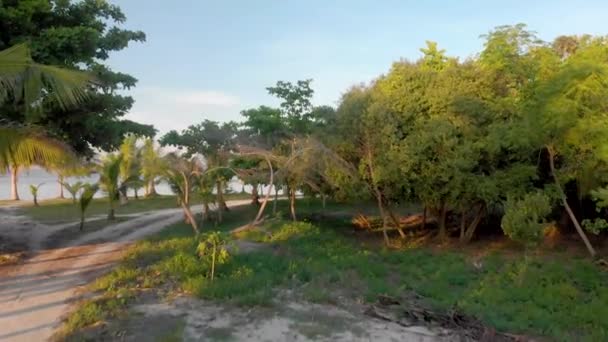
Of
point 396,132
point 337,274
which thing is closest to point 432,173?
point 396,132

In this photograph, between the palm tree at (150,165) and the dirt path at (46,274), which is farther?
the palm tree at (150,165)

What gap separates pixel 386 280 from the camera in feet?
41.8

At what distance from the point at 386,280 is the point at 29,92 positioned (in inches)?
343

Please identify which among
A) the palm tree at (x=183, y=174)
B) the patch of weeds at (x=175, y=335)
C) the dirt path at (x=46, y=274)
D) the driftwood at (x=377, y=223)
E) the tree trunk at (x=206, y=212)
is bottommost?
the driftwood at (x=377, y=223)

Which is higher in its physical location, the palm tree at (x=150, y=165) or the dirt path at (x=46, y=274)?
the palm tree at (x=150, y=165)

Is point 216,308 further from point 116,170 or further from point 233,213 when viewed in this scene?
point 233,213

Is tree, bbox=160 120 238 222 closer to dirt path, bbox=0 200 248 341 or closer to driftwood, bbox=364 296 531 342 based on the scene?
dirt path, bbox=0 200 248 341

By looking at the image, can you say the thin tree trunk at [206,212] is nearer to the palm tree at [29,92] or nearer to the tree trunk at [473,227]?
the tree trunk at [473,227]

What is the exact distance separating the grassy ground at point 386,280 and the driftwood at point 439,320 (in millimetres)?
444

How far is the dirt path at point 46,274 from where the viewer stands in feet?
25.6

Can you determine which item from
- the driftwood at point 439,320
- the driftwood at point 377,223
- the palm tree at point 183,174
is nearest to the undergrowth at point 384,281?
the driftwood at point 439,320

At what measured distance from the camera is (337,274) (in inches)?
479

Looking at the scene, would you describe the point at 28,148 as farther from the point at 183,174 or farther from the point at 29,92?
the point at 183,174

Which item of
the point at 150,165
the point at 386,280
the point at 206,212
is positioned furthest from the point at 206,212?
the point at 386,280
